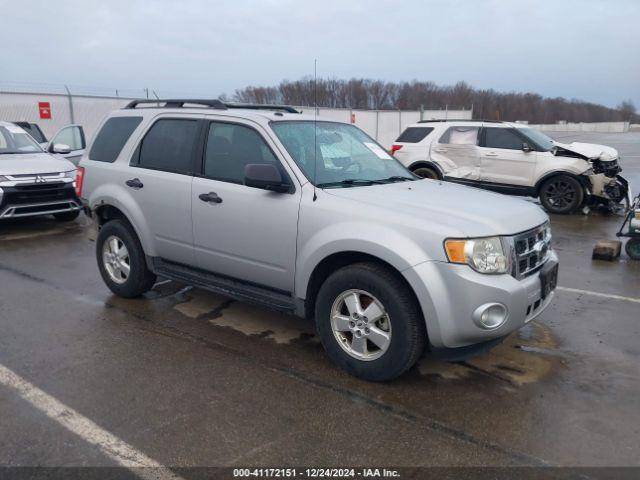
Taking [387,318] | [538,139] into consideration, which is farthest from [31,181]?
[538,139]

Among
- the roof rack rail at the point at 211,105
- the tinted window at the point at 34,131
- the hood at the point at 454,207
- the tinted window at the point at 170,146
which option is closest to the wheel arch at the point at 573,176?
the hood at the point at 454,207

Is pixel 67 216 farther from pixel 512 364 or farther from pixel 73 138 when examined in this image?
pixel 512 364

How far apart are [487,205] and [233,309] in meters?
2.61

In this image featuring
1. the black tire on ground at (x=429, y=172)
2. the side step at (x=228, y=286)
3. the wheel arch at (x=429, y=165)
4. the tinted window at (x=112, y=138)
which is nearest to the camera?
the side step at (x=228, y=286)

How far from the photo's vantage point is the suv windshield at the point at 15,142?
9.46 meters

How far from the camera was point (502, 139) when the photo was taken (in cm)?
1130

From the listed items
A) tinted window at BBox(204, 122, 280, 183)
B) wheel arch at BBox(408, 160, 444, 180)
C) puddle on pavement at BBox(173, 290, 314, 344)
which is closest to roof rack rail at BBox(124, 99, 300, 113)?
tinted window at BBox(204, 122, 280, 183)

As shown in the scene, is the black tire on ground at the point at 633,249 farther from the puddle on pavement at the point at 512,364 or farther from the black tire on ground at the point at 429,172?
the black tire on ground at the point at 429,172

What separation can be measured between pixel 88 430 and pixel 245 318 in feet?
6.60

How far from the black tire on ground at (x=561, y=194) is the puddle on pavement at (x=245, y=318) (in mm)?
7744

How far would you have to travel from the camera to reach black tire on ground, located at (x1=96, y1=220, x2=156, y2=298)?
208 inches

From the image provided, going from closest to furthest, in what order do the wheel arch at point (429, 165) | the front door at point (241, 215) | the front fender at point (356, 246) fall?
the front fender at point (356, 246), the front door at point (241, 215), the wheel arch at point (429, 165)

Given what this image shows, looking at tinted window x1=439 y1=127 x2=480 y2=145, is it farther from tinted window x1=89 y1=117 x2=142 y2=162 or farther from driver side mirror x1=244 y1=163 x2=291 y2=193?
driver side mirror x1=244 y1=163 x2=291 y2=193

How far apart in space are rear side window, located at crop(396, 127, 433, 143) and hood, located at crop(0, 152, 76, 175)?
702 cm
